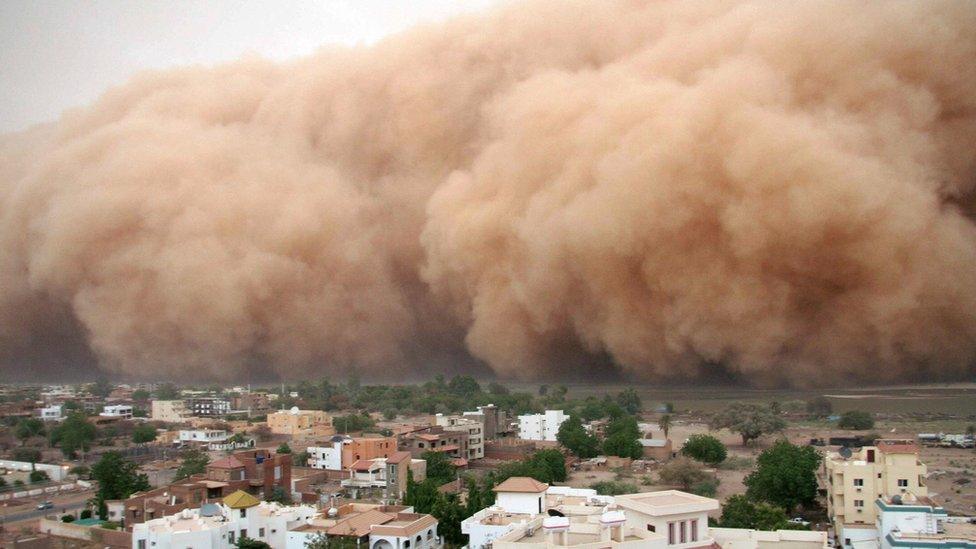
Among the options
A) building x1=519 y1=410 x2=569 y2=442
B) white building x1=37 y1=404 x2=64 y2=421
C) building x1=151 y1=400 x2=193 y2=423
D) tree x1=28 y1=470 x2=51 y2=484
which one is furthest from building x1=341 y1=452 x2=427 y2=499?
white building x1=37 y1=404 x2=64 y2=421

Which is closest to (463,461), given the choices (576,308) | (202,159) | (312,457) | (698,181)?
(312,457)

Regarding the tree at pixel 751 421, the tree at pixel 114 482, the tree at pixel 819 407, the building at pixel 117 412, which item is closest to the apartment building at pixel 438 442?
the tree at pixel 751 421

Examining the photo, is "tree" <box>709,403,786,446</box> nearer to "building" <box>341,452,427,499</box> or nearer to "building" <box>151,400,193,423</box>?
"building" <box>341,452,427,499</box>

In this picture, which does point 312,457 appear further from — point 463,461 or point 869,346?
point 869,346

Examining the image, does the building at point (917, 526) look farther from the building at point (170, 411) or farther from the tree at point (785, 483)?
the building at point (170, 411)

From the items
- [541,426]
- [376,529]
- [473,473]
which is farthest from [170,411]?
[376,529]

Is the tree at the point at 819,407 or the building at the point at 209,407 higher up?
the tree at the point at 819,407

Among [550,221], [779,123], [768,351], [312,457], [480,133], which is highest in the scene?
[480,133]
